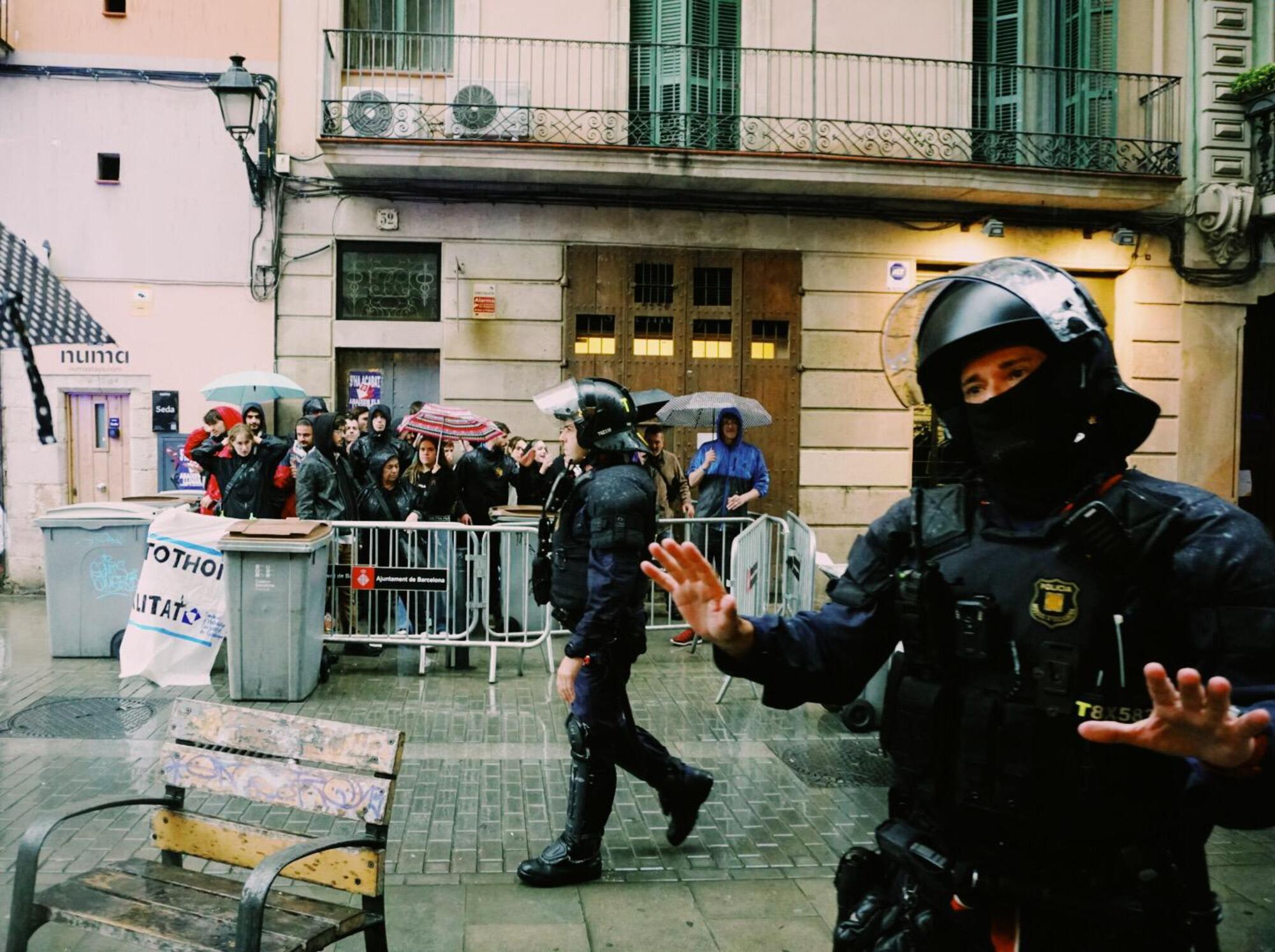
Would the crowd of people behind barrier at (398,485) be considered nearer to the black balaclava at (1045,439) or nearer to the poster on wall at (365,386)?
the poster on wall at (365,386)

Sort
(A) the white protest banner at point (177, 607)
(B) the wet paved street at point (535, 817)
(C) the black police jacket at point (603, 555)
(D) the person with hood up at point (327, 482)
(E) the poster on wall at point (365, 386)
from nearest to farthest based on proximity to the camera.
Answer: (B) the wet paved street at point (535, 817) < (C) the black police jacket at point (603, 555) < (A) the white protest banner at point (177, 607) < (D) the person with hood up at point (327, 482) < (E) the poster on wall at point (365, 386)

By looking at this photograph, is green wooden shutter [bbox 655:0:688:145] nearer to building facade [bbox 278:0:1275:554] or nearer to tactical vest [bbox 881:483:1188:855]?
building facade [bbox 278:0:1275:554]

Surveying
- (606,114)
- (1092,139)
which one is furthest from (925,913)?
(1092,139)

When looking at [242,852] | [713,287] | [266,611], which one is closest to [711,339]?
[713,287]

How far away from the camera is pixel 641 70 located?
42.5 feet

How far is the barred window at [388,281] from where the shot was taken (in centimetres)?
1259

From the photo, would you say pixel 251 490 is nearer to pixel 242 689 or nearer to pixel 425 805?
pixel 242 689

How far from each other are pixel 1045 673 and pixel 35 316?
8848mm

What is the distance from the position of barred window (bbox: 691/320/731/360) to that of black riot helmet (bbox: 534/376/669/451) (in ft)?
27.3

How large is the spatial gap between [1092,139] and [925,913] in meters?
13.2

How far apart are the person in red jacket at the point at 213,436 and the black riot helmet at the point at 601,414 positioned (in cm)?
605

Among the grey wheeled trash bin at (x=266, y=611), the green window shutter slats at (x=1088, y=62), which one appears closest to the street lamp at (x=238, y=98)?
the grey wheeled trash bin at (x=266, y=611)

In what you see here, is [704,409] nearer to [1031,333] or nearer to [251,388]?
[251,388]

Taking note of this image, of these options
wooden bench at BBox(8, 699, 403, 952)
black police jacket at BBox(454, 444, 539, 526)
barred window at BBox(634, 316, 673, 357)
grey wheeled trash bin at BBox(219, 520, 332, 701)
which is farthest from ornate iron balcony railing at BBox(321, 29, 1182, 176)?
wooden bench at BBox(8, 699, 403, 952)
